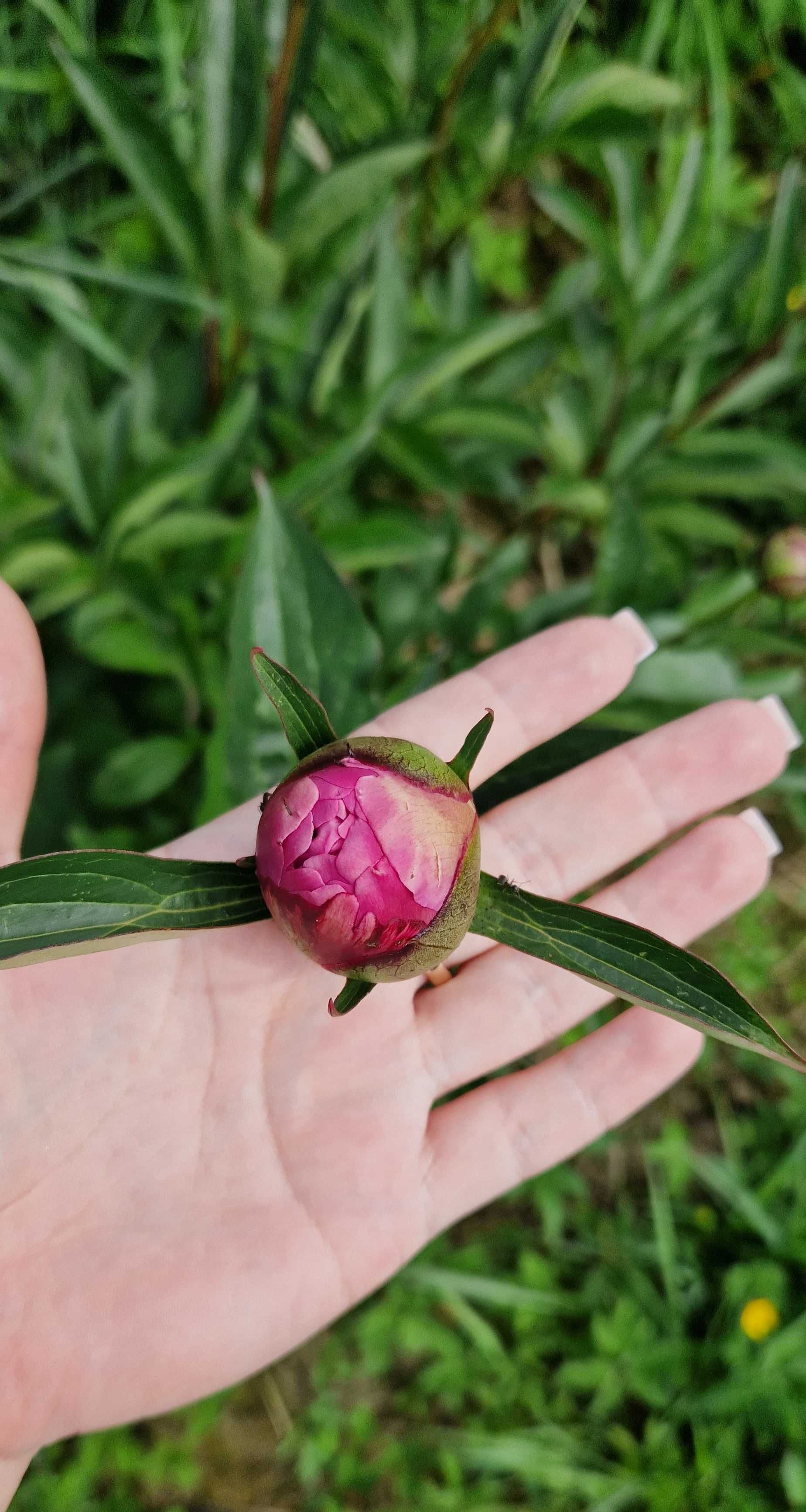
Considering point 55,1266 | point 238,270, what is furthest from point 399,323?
point 55,1266

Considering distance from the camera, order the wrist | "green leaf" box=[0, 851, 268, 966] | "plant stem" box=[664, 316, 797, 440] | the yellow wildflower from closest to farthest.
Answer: "green leaf" box=[0, 851, 268, 966], the wrist, "plant stem" box=[664, 316, 797, 440], the yellow wildflower

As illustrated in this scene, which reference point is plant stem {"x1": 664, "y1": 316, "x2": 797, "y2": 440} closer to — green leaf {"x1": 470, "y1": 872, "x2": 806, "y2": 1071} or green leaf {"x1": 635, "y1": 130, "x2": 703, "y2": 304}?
green leaf {"x1": 635, "y1": 130, "x2": 703, "y2": 304}

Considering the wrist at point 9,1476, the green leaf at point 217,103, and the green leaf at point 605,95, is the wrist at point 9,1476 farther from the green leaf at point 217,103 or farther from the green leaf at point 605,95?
the green leaf at point 605,95

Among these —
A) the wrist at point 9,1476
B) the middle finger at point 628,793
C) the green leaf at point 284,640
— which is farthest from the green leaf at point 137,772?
the wrist at point 9,1476

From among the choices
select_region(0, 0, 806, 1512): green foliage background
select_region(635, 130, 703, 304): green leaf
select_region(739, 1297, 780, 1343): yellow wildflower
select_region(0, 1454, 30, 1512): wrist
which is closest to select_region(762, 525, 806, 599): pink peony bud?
select_region(0, 0, 806, 1512): green foliage background

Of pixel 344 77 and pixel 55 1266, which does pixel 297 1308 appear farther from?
pixel 344 77
